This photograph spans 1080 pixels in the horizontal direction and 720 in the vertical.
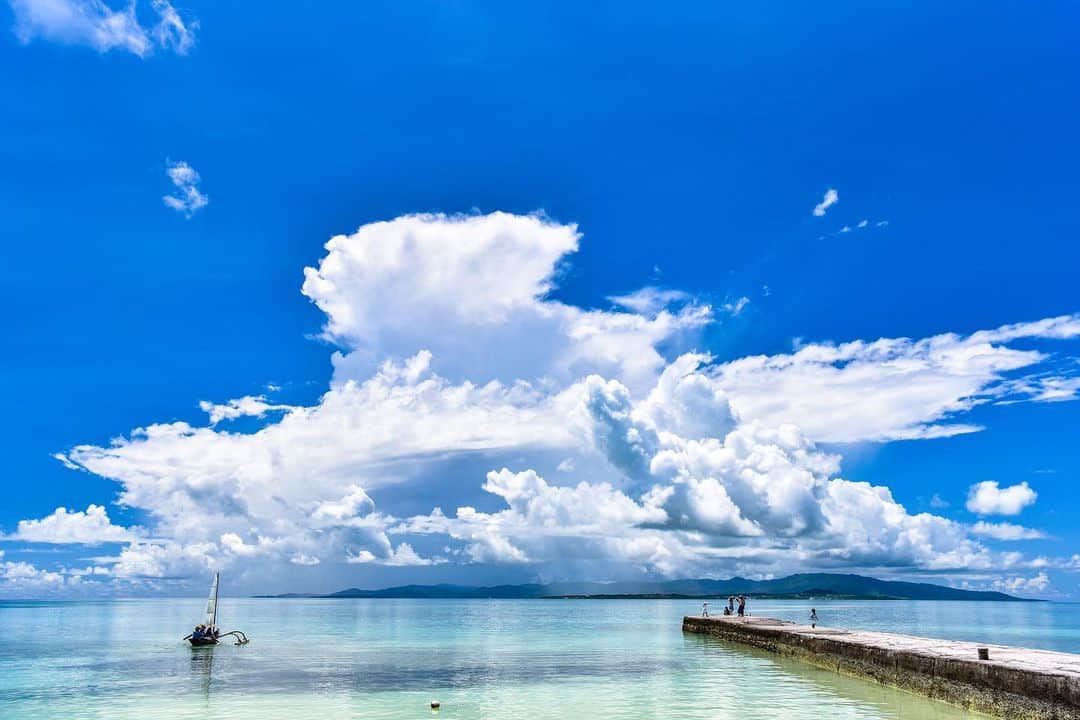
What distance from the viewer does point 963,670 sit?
26.6m

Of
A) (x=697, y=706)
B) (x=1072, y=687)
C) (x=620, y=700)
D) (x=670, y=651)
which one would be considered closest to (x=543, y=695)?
(x=620, y=700)

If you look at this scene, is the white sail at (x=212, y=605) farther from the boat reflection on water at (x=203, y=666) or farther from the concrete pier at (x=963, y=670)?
the concrete pier at (x=963, y=670)

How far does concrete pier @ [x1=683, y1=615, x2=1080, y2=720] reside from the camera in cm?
2211

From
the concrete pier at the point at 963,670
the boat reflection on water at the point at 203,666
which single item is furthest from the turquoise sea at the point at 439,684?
the concrete pier at the point at 963,670

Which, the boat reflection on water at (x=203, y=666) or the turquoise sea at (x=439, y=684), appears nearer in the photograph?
the turquoise sea at (x=439, y=684)

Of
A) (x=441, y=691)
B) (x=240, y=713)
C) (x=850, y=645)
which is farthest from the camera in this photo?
(x=850, y=645)

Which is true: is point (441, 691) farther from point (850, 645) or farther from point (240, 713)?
point (850, 645)

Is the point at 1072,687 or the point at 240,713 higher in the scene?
the point at 1072,687

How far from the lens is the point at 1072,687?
21.1 meters

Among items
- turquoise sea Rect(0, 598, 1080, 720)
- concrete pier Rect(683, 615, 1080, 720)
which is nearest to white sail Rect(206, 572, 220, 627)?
turquoise sea Rect(0, 598, 1080, 720)

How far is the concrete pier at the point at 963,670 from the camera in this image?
72.5 ft

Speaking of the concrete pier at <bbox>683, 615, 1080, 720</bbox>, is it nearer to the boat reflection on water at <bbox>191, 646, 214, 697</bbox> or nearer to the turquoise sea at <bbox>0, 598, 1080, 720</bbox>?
the turquoise sea at <bbox>0, 598, 1080, 720</bbox>

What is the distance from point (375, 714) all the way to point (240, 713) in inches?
190

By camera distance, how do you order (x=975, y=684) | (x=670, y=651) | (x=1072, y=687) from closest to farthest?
(x=1072, y=687), (x=975, y=684), (x=670, y=651)
